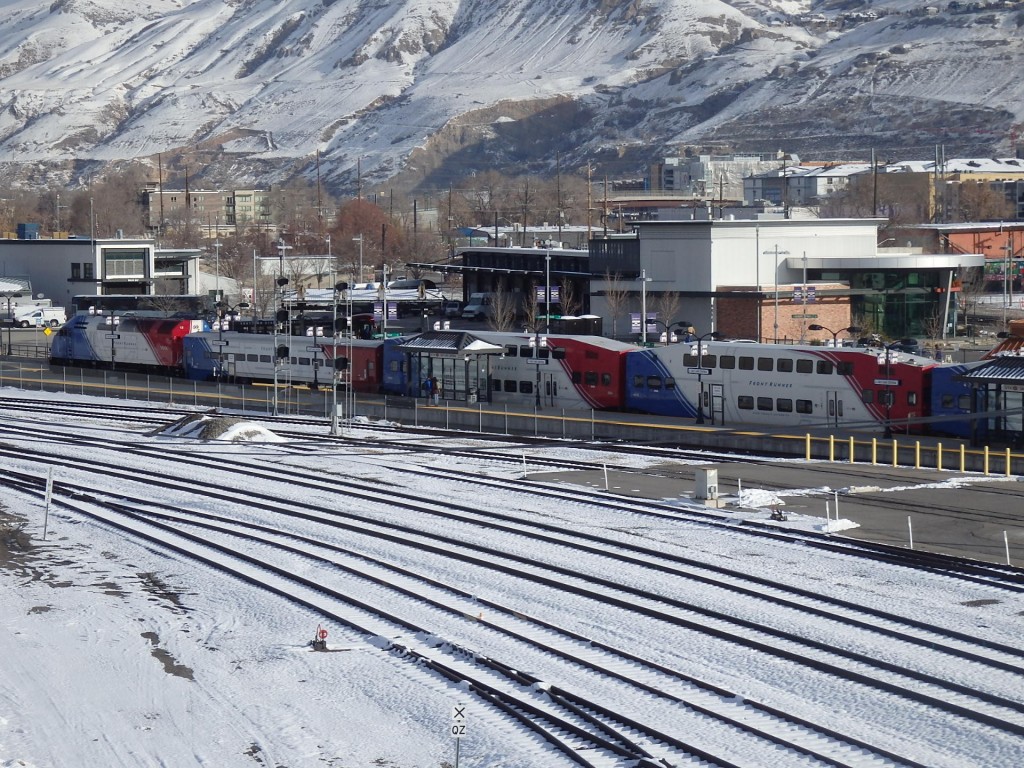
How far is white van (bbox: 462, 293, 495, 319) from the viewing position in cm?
8744

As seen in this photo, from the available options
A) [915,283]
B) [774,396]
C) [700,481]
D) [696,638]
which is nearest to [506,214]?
[915,283]

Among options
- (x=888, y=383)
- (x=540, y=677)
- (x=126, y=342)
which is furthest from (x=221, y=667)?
(x=126, y=342)

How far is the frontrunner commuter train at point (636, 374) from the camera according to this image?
42562 millimetres

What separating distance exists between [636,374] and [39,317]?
54.9 meters

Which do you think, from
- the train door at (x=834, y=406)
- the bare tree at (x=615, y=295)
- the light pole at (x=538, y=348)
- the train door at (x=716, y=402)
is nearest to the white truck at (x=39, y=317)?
the bare tree at (x=615, y=295)

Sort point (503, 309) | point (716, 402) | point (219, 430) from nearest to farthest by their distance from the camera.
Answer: point (219, 430), point (716, 402), point (503, 309)

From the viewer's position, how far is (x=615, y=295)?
73562mm

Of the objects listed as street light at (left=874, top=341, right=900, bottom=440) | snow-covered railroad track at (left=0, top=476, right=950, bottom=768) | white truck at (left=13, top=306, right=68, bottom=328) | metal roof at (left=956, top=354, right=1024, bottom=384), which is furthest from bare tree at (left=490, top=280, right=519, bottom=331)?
snow-covered railroad track at (left=0, top=476, right=950, bottom=768)

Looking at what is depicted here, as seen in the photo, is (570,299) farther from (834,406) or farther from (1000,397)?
(1000,397)

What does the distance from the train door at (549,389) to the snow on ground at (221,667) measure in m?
19.8

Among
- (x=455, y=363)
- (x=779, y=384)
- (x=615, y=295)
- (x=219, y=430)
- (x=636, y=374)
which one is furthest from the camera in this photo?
(x=615, y=295)

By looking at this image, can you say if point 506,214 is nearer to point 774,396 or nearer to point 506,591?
point 774,396

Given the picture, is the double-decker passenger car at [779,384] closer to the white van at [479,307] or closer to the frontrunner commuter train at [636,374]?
the frontrunner commuter train at [636,374]

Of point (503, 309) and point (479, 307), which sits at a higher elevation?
→ point (479, 307)
